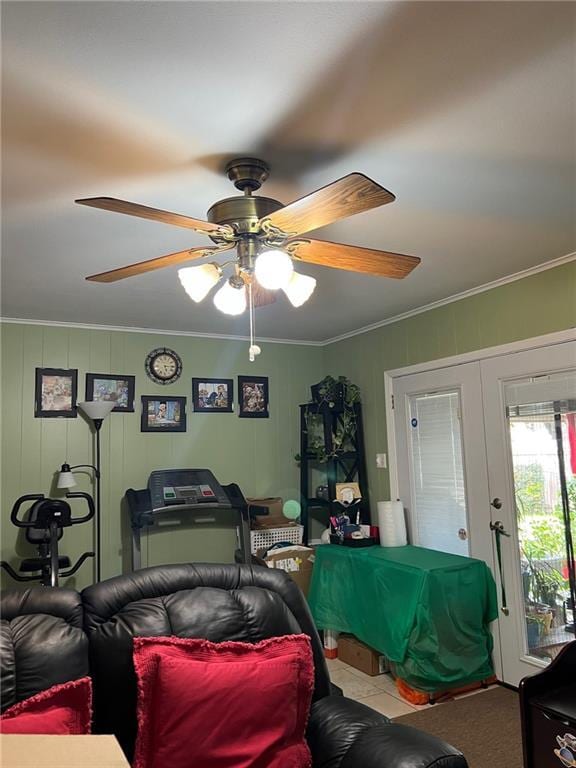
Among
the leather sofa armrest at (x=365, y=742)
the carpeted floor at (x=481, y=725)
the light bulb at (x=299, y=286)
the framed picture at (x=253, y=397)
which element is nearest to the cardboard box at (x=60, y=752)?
the leather sofa armrest at (x=365, y=742)

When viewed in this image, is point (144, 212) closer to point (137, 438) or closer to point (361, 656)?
point (137, 438)

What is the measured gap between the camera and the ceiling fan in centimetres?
170

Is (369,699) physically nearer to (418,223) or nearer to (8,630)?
(8,630)

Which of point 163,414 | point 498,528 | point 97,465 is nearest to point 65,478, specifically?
point 97,465

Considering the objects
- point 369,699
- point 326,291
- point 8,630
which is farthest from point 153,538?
point 8,630

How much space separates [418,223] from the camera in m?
2.55

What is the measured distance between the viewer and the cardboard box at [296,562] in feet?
13.8

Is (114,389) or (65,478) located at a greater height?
(114,389)

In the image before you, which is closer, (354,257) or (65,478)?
(354,257)

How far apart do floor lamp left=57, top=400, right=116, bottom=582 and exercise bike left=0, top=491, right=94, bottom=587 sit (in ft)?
0.58

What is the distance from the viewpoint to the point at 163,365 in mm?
4582

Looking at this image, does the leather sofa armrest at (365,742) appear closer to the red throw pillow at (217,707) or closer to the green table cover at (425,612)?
the red throw pillow at (217,707)

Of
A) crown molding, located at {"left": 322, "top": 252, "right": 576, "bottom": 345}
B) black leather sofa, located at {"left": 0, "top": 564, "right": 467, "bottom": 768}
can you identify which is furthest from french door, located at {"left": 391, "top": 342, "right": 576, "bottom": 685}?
black leather sofa, located at {"left": 0, "top": 564, "right": 467, "bottom": 768}

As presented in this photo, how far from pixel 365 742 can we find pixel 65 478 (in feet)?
9.53
